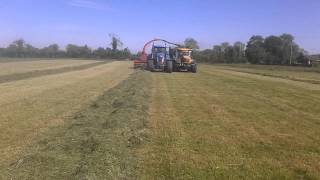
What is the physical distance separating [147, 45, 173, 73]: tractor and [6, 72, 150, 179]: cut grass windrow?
33601 mm

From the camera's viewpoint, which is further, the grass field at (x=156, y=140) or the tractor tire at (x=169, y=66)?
the tractor tire at (x=169, y=66)

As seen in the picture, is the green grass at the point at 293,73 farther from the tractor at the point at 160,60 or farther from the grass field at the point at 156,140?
the grass field at the point at 156,140

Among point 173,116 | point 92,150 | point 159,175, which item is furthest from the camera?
point 173,116

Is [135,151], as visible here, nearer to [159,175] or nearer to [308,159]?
[159,175]

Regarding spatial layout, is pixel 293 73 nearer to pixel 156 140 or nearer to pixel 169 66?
pixel 169 66

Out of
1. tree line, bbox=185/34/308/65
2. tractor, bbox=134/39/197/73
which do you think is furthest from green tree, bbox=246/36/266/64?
tractor, bbox=134/39/197/73

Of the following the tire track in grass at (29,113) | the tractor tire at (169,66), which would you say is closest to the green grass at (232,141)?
the tire track in grass at (29,113)

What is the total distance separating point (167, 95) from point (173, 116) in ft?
25.5

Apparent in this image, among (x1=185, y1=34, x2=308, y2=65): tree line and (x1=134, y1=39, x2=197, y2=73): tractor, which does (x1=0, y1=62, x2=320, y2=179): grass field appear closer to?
(x1=134, y1=39, x2=197, y2=73): tractor

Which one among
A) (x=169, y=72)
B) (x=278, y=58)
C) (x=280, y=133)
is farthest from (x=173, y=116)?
(x=278, y=58)

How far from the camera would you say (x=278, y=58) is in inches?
5108

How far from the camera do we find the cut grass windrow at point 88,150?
26.5 ft

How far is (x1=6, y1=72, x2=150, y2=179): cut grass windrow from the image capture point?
26.5 ft

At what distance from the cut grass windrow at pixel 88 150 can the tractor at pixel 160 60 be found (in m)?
33.6
